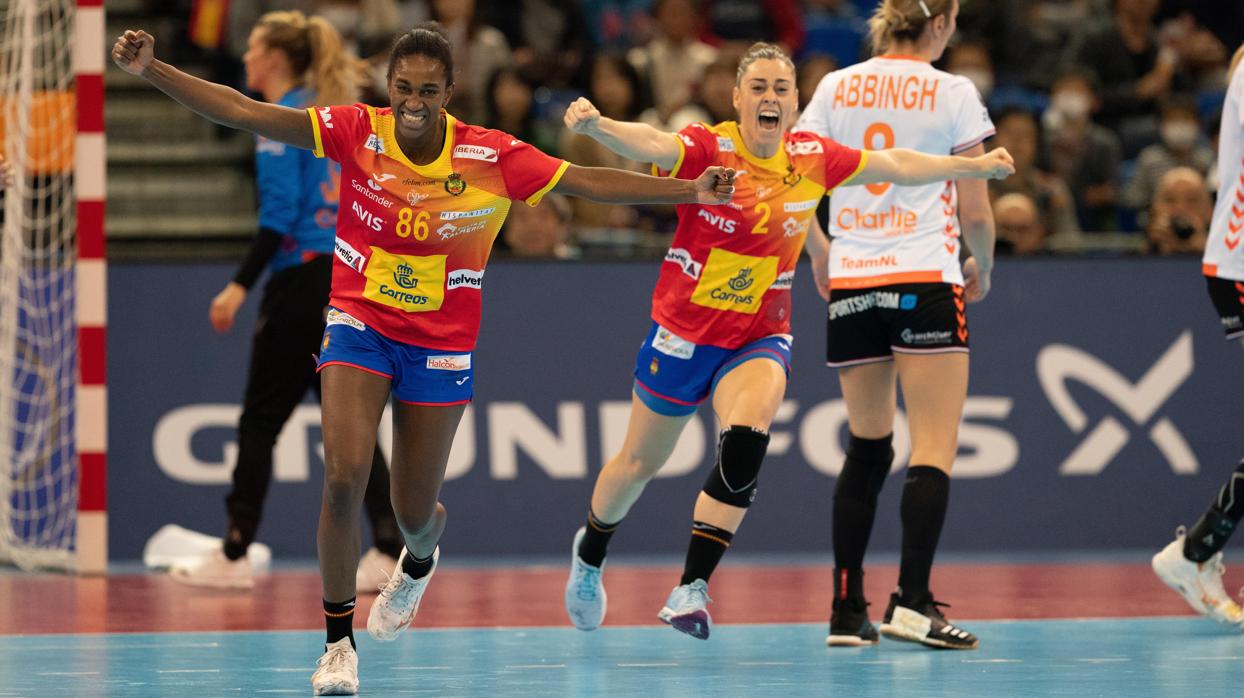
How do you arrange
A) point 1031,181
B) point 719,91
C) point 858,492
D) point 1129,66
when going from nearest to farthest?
point 858,492, point 1031,181, point 719,91, point 1129,66

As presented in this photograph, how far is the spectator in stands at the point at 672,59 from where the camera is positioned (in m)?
13.0

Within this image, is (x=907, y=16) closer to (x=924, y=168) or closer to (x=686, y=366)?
(x=924, y=168)

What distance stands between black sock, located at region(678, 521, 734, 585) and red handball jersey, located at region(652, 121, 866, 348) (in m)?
0.68

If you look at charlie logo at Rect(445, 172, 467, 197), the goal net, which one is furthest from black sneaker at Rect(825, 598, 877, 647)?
the goal net

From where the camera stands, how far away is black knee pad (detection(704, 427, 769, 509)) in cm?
627

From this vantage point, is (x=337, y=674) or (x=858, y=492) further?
(x=858, y=492)

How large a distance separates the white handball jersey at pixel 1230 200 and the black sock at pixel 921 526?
1.53 m

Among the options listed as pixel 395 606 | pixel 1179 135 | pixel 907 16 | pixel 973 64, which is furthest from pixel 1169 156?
pixel 395 606

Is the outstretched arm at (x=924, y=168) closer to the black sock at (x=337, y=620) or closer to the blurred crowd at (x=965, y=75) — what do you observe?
the black sock at (x=337, y=620)

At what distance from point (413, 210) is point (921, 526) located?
2.27 metres

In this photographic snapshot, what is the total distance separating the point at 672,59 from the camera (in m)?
13.1

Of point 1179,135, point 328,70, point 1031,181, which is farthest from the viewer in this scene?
point 1179,135

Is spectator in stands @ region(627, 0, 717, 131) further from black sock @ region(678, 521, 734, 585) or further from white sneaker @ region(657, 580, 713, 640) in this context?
white sneaker @ region(657, 580, 713, 640)

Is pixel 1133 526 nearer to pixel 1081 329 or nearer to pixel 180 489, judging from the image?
pixel 1081 329
